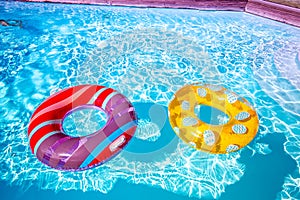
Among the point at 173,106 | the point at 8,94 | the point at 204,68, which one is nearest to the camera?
the point at 173,106

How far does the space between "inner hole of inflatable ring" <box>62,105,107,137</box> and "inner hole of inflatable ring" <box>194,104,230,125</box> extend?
1574 millimetres

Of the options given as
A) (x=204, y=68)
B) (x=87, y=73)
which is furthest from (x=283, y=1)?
(x=87, y=73)

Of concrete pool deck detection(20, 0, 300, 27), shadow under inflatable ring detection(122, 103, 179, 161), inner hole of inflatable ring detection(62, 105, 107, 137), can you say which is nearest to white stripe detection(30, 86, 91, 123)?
inner hole of inflatable ring detection(62, 105, 107, 137)

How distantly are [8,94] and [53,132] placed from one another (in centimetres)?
194

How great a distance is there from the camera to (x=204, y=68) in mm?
5102

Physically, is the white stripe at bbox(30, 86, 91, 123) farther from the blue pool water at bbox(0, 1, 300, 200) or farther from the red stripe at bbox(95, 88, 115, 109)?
the blue pool water at bbox(0, 1, 300, 200)

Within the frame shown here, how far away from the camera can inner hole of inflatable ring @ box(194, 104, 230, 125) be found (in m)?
3.87

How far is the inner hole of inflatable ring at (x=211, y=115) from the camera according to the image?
12.7 ft

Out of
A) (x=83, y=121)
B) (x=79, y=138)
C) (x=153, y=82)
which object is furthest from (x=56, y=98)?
(x=153, y=82)

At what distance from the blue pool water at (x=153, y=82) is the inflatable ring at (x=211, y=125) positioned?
18 centimetres

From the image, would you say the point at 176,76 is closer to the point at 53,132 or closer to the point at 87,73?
the point at 87,73

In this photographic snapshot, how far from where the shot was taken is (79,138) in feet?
9.89

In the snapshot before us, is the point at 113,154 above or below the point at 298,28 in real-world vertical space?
below

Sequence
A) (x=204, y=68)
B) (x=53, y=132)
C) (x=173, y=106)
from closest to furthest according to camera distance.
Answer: (x=53, y=132)
(x=173, y=106)
(x=204, y=68)
